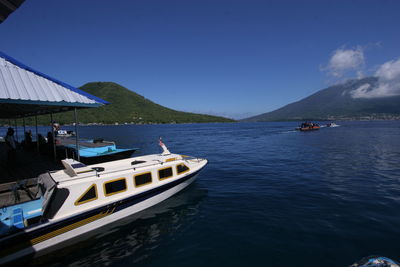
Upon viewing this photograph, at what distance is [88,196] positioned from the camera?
29.9 feet

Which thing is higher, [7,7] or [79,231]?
[7,7]

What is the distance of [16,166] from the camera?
14.2m

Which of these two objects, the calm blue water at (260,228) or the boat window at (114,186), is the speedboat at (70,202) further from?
the calm blue water at (260,228)

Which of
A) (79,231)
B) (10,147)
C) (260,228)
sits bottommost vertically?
(260,228)

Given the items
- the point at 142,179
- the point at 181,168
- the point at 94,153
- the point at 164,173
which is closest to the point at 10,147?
the point at 94,153

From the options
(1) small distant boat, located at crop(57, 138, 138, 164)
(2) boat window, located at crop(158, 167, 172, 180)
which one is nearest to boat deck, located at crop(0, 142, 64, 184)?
(1) small distant boat, located at crop(57, 138, 138, 164)

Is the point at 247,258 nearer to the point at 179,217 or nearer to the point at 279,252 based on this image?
the point at 279,252

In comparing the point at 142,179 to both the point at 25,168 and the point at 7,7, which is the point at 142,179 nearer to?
the point at 7,7

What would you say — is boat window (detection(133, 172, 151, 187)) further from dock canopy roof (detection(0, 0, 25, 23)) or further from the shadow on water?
dock canopy roof (detection(0, 0, 25, 23))

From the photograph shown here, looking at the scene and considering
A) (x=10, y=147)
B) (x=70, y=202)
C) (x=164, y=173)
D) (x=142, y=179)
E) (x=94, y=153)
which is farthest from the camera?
(x=94, y=153)

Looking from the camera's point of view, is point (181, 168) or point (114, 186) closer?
point (114, 186)

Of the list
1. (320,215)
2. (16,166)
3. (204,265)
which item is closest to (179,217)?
(204,265)

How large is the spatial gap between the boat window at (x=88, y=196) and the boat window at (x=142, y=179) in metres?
2.10

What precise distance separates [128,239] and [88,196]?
8.94 ft
